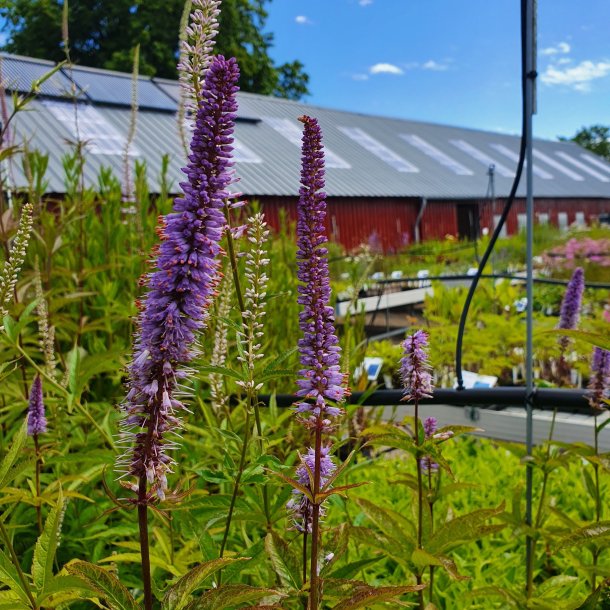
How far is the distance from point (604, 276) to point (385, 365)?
26.1 ft

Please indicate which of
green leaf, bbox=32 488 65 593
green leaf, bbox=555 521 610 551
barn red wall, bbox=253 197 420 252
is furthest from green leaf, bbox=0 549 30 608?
barn red wall, bbox=253 197 420 252

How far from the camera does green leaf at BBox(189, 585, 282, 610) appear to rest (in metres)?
0.91

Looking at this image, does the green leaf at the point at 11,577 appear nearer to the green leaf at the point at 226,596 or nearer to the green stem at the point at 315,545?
the green leaf at the point at 226,596

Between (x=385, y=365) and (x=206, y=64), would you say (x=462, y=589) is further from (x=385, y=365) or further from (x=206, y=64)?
(x=385, y=365)

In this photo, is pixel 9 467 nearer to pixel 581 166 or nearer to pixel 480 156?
pixel 480 156

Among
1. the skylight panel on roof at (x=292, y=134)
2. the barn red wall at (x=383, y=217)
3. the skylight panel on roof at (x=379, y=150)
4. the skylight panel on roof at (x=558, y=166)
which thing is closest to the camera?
the barn red wall at (x=383, y=217)

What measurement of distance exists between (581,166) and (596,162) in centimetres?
466

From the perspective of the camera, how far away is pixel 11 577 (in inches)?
39.5

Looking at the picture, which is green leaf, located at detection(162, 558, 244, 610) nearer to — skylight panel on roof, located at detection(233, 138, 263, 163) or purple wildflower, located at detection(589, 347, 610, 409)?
purple wildflower, located at detection(589, 347, 610, 409)

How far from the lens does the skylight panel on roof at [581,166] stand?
39.8 m

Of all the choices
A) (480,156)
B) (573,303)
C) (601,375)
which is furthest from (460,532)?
(480,156)

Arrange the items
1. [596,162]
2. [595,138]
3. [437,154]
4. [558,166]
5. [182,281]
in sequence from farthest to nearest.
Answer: [595,138], [596,162], [558,166], [437,154], [182,281]

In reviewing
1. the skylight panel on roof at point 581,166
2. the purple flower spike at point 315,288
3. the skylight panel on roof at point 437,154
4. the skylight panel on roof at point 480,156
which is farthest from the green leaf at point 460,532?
the skylight panel on roof at point 581,166

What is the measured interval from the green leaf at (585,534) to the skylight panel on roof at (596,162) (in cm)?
4692
